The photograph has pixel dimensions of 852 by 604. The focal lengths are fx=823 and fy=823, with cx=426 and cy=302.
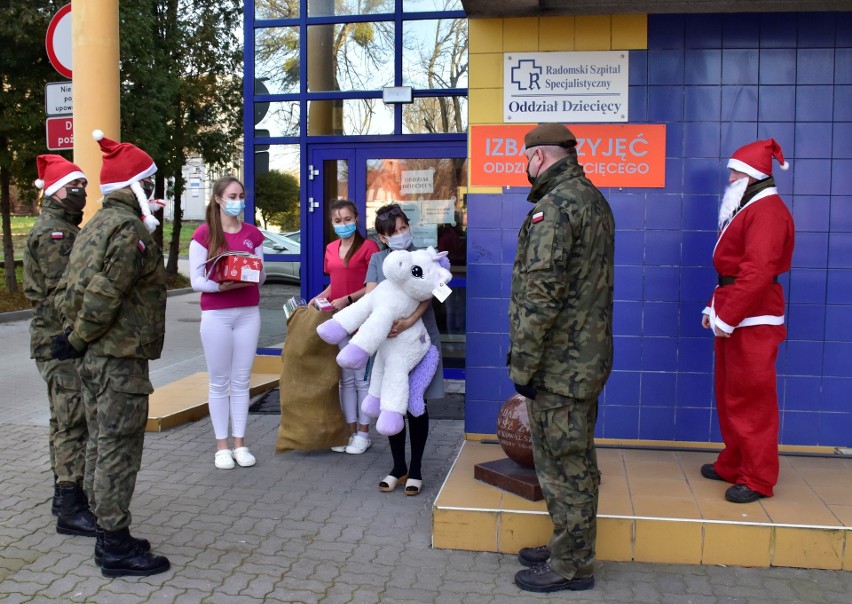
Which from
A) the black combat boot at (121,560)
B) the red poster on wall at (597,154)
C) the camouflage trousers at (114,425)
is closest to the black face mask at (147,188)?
the camouflage trousers at (114,425)

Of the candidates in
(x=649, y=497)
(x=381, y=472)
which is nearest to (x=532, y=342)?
(x=649, y=497)

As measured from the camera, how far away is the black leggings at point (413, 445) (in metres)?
4.97

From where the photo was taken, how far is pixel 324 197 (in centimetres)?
812

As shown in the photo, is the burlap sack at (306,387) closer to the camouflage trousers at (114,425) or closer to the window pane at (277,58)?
the camouflage trousers at (114,425)

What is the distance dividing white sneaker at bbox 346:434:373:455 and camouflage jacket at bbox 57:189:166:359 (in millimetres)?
2240

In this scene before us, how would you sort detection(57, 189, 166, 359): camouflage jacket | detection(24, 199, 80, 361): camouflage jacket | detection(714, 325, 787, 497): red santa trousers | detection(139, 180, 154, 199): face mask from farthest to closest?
detection(24, 199, 80, 361): camouflage jacket < detection(714, 325, 787, 497): red santa trousers < detection(139, 180, 154, 199): face mask < detection(57, 189, 166, 359): camouflage jacket

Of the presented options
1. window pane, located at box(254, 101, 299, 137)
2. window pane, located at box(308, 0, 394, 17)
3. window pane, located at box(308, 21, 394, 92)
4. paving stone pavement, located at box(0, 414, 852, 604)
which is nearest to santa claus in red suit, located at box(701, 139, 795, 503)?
paving stone pavement, located at box(0, 414, 852, 604)

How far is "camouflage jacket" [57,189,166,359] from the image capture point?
3.69m

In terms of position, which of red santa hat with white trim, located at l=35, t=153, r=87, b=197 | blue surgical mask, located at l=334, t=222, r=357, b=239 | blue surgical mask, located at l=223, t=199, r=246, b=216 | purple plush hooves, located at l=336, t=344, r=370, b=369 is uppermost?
red santa hat with white trim, located at l=35, t=153, r=87, b=197

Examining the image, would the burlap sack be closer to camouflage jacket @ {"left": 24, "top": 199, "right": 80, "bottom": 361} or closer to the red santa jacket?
camouflage jacket @ {"left": 24, "top": 199, "right": 80, "bottom": 361}

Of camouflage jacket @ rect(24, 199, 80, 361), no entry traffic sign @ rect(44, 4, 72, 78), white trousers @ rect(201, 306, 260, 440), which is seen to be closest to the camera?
camouflage jacket @ rect(24, 199, 80, 361)

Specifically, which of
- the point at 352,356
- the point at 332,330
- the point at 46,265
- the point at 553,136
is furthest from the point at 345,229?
the point at 553,136

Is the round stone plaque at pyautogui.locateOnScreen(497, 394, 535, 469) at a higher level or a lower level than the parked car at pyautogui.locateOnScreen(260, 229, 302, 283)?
lower

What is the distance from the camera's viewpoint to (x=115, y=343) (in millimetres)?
3766
